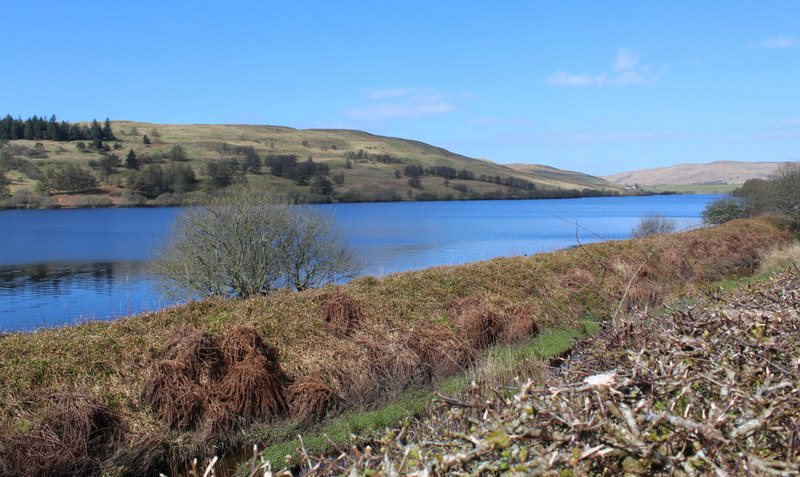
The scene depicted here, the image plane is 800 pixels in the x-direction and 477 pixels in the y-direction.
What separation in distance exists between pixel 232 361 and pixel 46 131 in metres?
151

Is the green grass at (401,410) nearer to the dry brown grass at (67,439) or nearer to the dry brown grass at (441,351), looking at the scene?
the dry brown grass at (441,351)

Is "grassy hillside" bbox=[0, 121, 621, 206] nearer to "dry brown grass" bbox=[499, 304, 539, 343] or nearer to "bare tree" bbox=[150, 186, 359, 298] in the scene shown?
"bare tree" bbox=[150, 186, 359, 298]

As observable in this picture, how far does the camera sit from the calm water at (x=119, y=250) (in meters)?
23.1

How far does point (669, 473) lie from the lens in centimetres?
314

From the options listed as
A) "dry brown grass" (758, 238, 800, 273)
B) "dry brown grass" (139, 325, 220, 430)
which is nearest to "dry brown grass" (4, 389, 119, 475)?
"dry brown grass" (139, 325, 220, 430)

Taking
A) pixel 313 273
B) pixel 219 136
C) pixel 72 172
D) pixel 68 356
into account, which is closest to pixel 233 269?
pixel 313 273

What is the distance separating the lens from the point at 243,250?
1977 centimetres

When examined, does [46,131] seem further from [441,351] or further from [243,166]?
[441,351]

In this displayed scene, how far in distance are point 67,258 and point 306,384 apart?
115ft

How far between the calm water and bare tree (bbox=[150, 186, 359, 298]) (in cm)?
192

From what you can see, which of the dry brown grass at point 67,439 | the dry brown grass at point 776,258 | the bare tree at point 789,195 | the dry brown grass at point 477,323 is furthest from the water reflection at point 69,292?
the bare tree at point 789,195

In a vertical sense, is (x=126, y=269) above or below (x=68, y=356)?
below

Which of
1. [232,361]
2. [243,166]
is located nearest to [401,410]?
[232,361]

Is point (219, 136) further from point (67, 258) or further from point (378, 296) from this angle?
point (378, 296)
